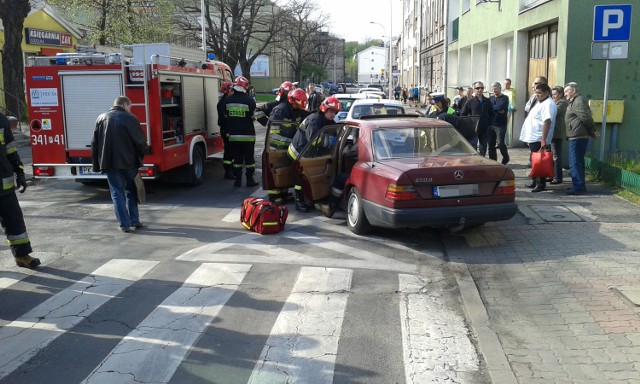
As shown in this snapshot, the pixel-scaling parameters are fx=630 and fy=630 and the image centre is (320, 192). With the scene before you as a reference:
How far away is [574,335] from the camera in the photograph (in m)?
5.00

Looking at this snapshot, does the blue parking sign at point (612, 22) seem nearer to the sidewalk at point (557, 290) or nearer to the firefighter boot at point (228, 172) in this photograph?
the sidewalk at point (557, 290)

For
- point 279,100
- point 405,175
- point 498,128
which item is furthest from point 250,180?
point 405,175

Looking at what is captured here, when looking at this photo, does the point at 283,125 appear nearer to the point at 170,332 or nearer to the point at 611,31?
the point at 611,31

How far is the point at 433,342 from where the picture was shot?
499 centimetres

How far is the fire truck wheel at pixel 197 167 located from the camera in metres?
12.4

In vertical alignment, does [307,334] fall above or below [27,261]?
below

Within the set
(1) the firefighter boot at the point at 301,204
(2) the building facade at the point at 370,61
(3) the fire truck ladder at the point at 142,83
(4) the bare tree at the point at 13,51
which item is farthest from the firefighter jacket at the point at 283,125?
(2) the building facade at the point at 370,61

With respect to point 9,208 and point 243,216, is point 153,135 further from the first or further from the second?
point 9,208

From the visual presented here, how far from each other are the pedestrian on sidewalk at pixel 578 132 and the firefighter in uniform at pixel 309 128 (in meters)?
3.91

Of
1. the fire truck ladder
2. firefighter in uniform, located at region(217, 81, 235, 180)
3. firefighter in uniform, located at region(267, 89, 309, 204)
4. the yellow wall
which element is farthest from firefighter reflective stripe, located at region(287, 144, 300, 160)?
the yellow wall

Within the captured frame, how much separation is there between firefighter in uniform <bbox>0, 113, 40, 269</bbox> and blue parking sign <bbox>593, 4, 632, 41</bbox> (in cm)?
896

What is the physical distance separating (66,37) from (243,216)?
2924 centimetres

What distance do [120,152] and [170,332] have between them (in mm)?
4119

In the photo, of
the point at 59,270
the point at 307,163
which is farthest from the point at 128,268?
the point at 307,163
